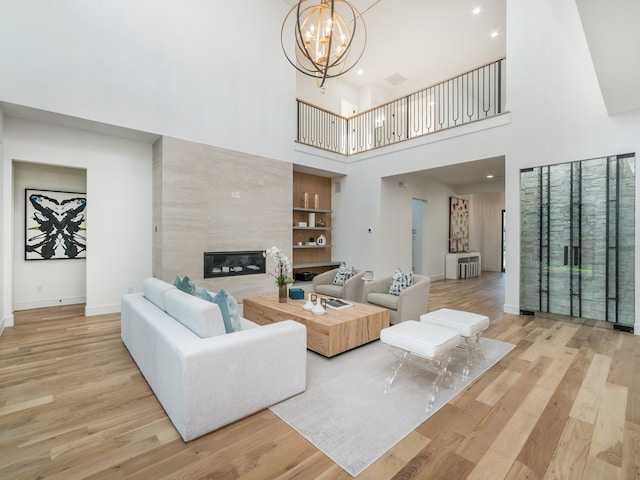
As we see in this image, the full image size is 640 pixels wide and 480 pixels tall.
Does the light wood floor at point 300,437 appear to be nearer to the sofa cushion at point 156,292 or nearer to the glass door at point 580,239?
the sofa cushion at point 156,292

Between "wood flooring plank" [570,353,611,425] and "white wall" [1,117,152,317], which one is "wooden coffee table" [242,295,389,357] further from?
"white wall" [1,117,152,317]

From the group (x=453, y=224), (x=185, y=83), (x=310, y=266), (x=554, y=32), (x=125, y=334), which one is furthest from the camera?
(x=453, y=224)

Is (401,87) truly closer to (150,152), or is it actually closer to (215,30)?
(215,30)

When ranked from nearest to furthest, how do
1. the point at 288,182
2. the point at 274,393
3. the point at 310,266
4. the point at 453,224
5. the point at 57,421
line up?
the point at 57,421 < the point at 274,393 < the point at 288,182 < the point at 310,266 < the point at 453,224

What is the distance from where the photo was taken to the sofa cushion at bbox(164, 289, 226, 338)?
2047 millimetres

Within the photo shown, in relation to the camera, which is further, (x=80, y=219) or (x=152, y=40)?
(x=80, y=219)

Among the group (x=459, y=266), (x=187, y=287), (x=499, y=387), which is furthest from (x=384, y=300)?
(x=459, y=266)

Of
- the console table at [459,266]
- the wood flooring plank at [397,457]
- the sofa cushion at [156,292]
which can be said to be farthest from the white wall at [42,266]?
the console table at [459,266]

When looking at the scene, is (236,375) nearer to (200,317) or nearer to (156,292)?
(200,317)

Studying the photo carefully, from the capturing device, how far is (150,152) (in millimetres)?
5297

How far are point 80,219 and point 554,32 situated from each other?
26.9ft

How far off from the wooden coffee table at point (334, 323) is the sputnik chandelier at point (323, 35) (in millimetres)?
2473

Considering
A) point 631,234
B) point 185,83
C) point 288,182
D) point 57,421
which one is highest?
point 185,83

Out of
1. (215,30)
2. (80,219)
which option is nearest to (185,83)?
(215,30)
